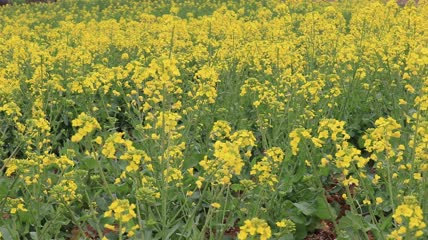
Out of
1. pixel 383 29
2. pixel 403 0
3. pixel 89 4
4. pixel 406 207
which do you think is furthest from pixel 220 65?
pixel 403 0

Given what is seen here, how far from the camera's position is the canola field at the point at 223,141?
9.58 feet

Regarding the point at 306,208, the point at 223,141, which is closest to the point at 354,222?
the point at 306,208

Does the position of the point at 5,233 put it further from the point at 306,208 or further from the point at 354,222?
the point at 354,222

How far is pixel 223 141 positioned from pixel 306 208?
1.14 meters

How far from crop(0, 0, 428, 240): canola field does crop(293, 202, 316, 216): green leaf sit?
1cm

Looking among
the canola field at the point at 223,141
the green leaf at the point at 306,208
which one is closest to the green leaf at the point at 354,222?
the canola field at the point at 223,141

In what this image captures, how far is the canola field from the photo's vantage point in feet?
9.58

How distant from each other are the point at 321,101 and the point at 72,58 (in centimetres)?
244

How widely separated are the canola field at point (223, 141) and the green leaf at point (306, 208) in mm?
14

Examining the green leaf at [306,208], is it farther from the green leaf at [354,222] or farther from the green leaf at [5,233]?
the green leaf at [5,233]

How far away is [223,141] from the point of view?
184 inches

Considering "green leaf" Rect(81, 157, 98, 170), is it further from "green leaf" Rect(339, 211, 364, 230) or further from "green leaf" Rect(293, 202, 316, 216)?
"green leaf" Rect(339, 211, 364, 230)

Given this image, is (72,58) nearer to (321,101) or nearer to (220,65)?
(220,65)

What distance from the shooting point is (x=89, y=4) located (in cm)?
1577
